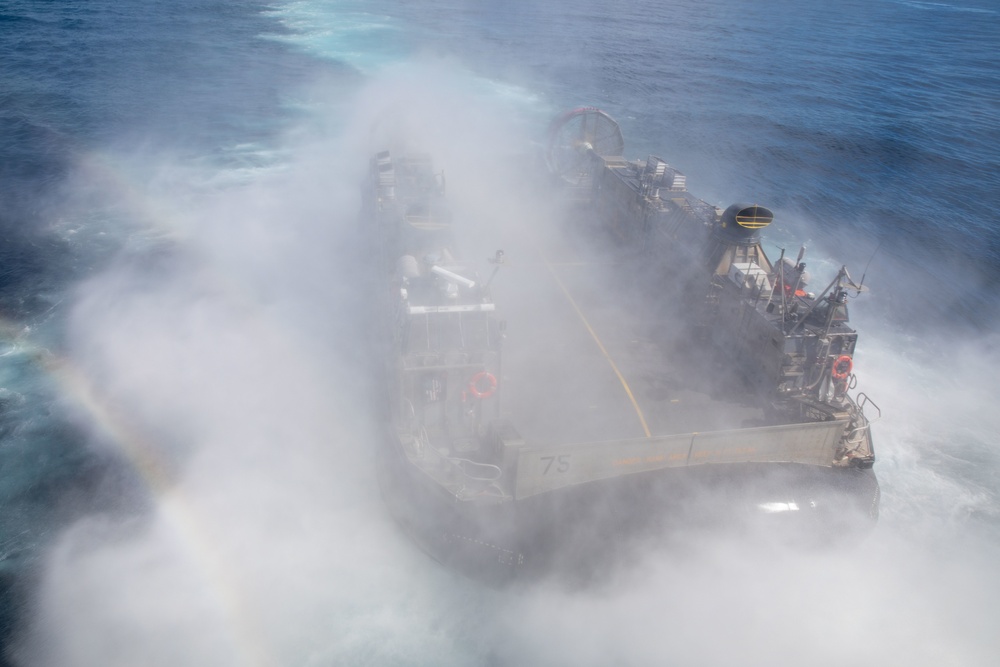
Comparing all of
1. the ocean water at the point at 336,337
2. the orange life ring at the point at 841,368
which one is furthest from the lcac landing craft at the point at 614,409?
the ocean water at the point at 336,337

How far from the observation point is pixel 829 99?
52.0m

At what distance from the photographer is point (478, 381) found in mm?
13812

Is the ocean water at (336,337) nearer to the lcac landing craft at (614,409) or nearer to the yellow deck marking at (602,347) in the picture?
the lcac landing craft at (614,409)

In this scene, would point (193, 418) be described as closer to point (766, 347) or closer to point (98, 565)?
point (98, 565)

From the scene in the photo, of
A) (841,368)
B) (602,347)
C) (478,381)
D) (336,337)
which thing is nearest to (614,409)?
(602,347)

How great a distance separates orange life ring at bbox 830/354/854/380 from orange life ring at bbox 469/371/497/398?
25.6ft

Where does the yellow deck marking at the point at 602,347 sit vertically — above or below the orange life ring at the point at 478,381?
below

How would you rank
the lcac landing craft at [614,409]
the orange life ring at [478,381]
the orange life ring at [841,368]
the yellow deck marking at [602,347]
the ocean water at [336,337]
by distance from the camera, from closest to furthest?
1. the lcac landing craft at [614,409]
2. the ocean water at [336,337]
3. the orange life ring at [478,381]
4. the orange life ring at [841,368]
5. the yellow deck marking at [602,347]

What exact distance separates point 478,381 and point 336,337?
10.7 m

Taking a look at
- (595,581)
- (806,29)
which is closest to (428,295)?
(595,581)

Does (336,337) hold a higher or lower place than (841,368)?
lower

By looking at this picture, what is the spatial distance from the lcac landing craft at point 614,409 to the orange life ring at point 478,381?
55 mm

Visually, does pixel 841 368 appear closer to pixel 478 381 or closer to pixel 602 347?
pixel 602 347

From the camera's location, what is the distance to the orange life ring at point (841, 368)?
46.8 feet
